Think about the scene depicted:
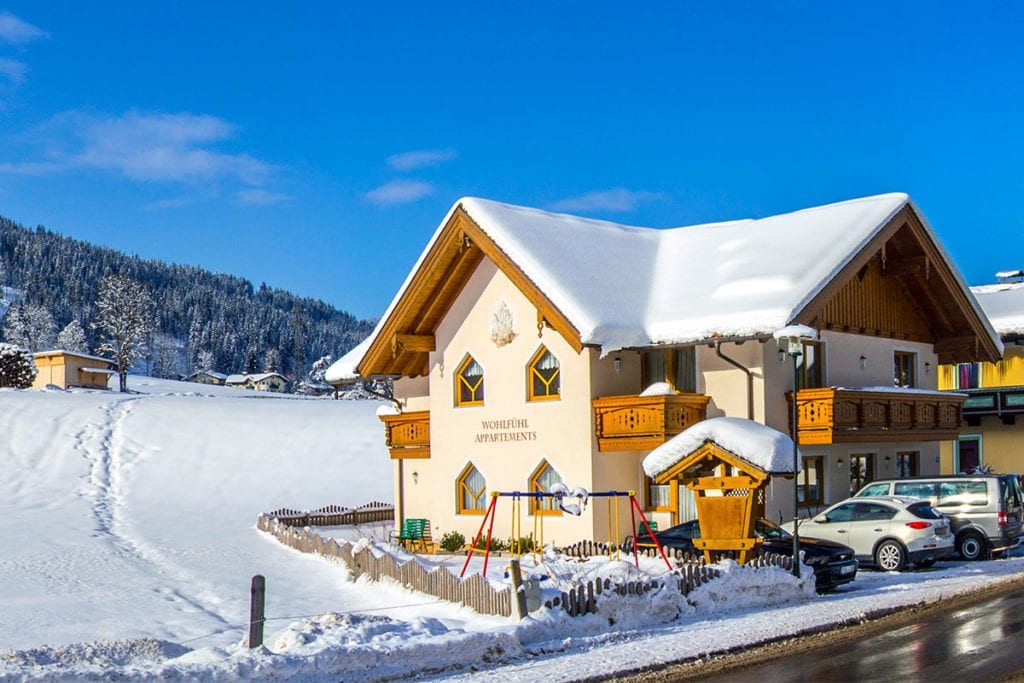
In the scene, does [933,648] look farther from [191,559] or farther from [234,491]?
[234,491]

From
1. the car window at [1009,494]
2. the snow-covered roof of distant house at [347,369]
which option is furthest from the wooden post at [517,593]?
the snow-covered roof of distant house at [347,369]

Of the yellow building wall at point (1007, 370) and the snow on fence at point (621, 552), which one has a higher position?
the yellow building wall at point (1007, 370)

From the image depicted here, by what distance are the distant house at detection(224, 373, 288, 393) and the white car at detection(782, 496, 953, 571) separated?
137132mm

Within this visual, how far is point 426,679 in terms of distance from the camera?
42.6 feet

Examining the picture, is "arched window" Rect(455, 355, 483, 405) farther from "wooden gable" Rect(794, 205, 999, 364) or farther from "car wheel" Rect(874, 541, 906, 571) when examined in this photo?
"car wheel" Rect(874, 541, 906, 571)

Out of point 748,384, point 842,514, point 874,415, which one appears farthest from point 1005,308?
point 842,514

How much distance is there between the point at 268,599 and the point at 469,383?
36.5 ft

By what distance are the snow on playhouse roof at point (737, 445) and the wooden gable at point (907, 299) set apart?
247 inches

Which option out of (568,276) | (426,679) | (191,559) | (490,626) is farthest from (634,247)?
(426,679)

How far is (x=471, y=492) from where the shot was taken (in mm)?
30641

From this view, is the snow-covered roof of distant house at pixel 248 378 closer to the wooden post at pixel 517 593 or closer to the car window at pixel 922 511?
the car window at pixel 922 511

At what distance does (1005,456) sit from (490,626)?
30.1 metres

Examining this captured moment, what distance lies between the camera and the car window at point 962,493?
25047 millimetres

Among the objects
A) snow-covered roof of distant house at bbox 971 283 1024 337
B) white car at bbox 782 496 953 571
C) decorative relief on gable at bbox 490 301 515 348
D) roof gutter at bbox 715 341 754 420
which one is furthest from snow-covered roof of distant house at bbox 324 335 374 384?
snow-covered roof of distant house at bbox 971 283 1024 337
